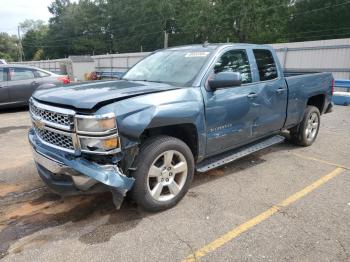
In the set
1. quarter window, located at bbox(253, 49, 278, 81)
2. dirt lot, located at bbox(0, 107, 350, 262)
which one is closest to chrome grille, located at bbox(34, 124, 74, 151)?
dirt lot, located at bbox(0, 107, 350, 262)

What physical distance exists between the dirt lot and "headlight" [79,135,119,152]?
0.84 meters

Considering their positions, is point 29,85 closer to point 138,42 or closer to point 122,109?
point 122,109

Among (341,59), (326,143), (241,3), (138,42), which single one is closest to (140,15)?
(138,42)

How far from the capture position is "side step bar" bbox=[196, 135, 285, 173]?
4.38m

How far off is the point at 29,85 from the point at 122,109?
8.03 m

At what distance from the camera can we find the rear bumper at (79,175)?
3.27 metres

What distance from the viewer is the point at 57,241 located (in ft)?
10.8

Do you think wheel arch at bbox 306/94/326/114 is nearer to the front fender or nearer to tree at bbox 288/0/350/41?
the front fender

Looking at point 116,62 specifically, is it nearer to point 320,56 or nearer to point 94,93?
point 320,56

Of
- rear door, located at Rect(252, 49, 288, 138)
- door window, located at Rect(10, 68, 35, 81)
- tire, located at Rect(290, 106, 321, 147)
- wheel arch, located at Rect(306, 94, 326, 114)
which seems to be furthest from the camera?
door window, located at Rect(10, 68, 35, 81)

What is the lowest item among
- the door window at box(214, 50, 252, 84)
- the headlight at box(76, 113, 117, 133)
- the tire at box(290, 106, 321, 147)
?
the tire at box(290, 106, 321, 147)

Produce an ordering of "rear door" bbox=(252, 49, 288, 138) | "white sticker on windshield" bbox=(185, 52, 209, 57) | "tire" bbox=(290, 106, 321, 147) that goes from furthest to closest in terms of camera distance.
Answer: "tire" bbox=(290, 106, 321, 147) < "rear door" bbox=(252, 49, 288, 138) < "white sticker on windshield" bbox=(185, 52, 209, 57)

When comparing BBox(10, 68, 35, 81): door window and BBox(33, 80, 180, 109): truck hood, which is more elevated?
BBox(33, 80, 180, 109): truck hood

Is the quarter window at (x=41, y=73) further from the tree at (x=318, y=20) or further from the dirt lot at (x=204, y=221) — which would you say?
the tree at (x=318, y=20)
